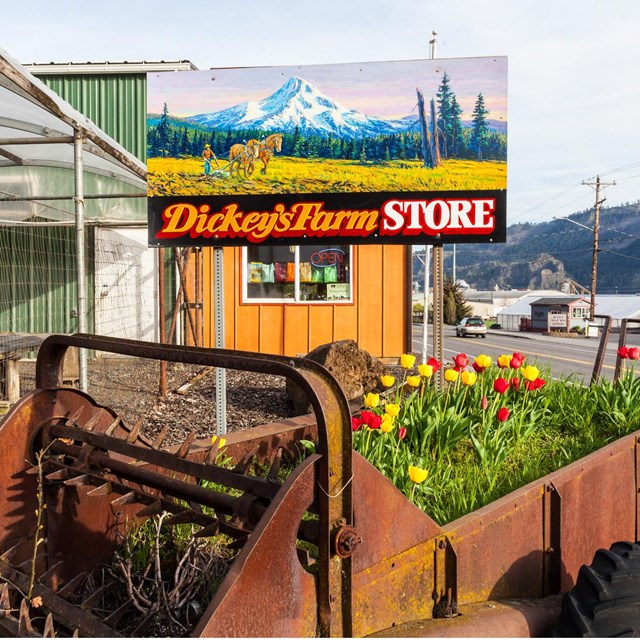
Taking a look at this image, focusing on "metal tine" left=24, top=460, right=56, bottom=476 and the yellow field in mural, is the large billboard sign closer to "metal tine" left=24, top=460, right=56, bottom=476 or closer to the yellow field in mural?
the yellow field in mural

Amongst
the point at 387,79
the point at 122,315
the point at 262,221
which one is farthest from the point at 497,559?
the point at 122,315

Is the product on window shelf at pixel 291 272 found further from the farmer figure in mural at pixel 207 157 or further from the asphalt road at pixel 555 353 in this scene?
the farmer figure in mural at pixel 207 157

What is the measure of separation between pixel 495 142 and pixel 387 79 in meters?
1.08

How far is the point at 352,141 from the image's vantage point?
599 centimetres

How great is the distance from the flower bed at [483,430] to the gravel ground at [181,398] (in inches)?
123

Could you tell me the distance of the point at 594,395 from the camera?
4.21 metres

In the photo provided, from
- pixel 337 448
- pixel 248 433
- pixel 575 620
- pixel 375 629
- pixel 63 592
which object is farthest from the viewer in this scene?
pixel 248 433

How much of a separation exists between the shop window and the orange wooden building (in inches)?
0.8

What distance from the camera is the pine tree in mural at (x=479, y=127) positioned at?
5727mm

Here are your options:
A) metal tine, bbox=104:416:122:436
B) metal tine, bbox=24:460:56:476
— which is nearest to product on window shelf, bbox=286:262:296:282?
metal tine, bbox=104:416:122:436

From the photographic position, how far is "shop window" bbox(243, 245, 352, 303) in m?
12.9

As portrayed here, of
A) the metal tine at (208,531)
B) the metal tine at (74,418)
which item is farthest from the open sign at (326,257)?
the metal tine at (208,531)

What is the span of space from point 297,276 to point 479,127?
291 inches

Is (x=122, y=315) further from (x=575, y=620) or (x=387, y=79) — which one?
(x=575, y=620)
